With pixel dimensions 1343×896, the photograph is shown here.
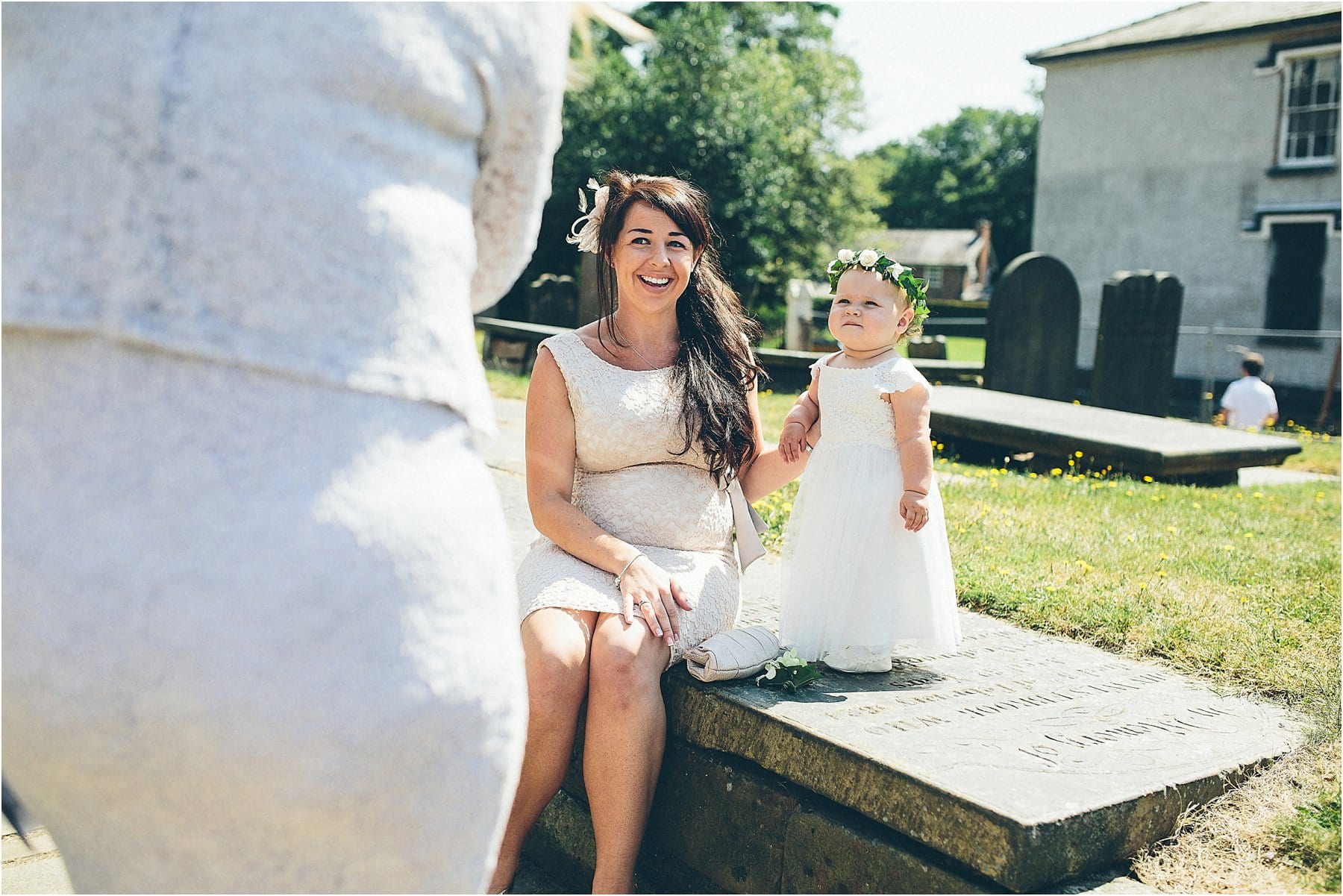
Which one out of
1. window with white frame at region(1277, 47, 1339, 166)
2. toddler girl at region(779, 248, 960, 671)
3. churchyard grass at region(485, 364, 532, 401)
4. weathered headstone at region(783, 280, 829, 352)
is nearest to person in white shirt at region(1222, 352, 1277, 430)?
weathered headstone at region(783, 280, 829, 352)

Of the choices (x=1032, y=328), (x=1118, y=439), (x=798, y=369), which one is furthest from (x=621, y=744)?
(x=798, y=369)

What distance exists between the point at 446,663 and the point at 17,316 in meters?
0.51

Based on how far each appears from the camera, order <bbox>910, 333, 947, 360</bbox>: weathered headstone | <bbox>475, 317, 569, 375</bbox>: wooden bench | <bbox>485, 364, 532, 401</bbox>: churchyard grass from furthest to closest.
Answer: <bbox>910, 333, 947, 360</bbox>: weathered headstone < <bbox>475, 317, 569, 375</bbox>: wooden bench < <bbox>485, 364, 532, 401</bbox>: churchyard grass

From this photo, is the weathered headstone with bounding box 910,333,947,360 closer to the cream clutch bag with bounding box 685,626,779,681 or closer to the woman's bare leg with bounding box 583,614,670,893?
the cream clutch bag with bounding box 685,626,779,681

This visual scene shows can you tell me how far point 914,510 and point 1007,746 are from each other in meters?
→ 0.64

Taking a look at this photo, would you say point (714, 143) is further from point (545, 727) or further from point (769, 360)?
point (545, 727)

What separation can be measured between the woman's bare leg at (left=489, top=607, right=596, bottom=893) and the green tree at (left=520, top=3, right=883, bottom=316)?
821 inches

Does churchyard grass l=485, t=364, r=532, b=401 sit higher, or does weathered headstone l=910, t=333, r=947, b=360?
weathered headstone l=910, t=333, r=947, b=360

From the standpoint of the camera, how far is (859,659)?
299 centimetres

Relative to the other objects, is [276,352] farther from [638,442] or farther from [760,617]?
[760,617]

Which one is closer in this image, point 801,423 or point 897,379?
point 897,379

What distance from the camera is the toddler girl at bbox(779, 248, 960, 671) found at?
9.77 ft

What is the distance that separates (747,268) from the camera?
24.4 m

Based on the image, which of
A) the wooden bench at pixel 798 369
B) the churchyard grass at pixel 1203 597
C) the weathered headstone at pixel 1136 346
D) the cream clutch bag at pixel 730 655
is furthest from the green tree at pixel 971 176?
the cream clutch bag at pixel 730 655
